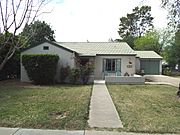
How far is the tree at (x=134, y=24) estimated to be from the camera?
70.2 m

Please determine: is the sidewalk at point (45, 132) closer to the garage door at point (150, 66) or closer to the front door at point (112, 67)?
the front door at point (112, 67)

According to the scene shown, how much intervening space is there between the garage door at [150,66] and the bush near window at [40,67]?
796 inches

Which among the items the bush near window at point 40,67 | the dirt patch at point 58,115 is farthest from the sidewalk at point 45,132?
the bush near window at point 40,67

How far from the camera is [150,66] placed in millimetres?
41406

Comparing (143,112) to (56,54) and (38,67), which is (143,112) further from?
(56,54)

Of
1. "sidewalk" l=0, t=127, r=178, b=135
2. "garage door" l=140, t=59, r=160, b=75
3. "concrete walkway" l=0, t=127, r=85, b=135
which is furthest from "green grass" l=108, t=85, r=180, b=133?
"garage door" l=140, t=59, r=160, b=75

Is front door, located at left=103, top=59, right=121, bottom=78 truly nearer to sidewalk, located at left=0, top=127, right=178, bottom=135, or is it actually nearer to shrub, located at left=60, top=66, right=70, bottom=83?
shrub, located at left=60, top=66, right=70, bottom=83

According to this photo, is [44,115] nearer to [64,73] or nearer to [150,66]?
[64,73]

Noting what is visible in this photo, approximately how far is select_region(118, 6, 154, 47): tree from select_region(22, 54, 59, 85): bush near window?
48718 mm

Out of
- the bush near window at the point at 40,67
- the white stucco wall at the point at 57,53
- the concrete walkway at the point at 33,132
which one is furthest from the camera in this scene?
the white stucco wall at the point at 57,53

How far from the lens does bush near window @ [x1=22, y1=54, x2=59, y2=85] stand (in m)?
23.5

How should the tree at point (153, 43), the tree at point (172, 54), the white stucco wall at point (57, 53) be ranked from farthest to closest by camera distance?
the tree at point (153, 43) → the tree at point (172, 54) → the white stucco wall at point (57, 53)

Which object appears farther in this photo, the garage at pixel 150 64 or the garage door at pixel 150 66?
the garage door at pixel 150 66

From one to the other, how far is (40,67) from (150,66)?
22.0 meters
